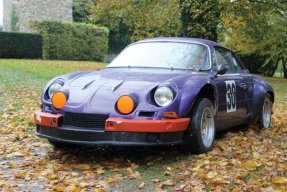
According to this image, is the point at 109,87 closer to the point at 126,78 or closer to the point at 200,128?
the point at 126,78

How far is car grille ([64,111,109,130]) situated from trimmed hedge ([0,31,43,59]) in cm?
1988

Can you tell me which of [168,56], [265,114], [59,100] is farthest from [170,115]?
[265,114]

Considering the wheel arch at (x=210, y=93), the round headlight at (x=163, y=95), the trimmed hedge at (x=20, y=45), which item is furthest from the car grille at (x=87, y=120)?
the trimmed hedge at (x=20, y=45)

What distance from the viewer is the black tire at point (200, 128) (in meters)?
3.83

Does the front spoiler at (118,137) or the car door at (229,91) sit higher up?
the car door at (229,91)

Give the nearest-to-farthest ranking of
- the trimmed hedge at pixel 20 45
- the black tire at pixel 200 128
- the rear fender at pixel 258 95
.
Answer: the black tire at pixel 200 128, the rear fender at pixel 258 95, the trimmed hedge at pixel 20 45

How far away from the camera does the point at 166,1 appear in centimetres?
1705

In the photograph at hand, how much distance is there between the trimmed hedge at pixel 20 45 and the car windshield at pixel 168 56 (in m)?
18.7

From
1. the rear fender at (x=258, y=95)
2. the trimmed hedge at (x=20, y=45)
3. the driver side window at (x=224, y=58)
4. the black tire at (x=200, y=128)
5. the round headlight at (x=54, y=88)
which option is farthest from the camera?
the trimmed hedge at (x=20, y=45)

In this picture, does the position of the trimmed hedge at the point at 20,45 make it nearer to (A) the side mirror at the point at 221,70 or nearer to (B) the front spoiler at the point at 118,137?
(A) the side mirror at the point at 221,70

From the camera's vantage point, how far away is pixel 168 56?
4.76m

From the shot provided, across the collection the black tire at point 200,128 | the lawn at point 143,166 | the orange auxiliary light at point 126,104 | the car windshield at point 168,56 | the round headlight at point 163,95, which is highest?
the car windshield at point 168,56

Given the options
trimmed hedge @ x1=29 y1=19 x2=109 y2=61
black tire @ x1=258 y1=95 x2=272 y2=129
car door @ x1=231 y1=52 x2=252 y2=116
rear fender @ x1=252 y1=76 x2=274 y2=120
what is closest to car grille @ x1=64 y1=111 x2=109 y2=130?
car door @ x1=231 y1=52 x2=252 y2=116

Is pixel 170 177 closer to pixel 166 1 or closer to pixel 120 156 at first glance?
pixel 120 156
